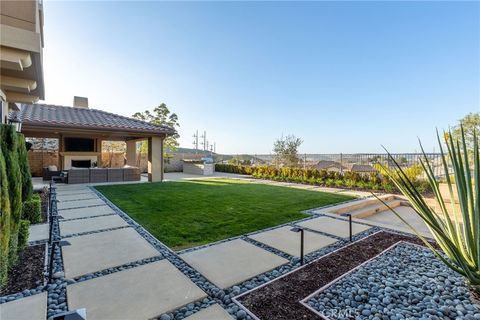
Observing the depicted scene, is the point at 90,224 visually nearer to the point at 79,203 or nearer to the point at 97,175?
the point at 79,203

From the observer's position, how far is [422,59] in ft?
32.3

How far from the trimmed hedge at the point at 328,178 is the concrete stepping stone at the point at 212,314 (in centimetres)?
994

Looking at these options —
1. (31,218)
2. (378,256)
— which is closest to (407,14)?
(378,256)

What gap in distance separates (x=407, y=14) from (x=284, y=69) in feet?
23.8

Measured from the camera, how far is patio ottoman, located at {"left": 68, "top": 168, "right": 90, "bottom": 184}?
36.3 feet

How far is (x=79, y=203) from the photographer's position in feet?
22.4

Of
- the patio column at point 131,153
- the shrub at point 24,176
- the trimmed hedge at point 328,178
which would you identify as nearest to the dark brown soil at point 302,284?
the shrub at point 24,176

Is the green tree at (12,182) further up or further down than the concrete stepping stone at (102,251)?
further up

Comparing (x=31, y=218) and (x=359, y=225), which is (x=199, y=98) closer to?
(x=31, y=218)

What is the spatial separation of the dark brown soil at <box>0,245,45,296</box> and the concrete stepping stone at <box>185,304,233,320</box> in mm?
2029

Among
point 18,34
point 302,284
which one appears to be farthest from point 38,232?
point 302,284

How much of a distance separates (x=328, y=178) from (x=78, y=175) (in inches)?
523

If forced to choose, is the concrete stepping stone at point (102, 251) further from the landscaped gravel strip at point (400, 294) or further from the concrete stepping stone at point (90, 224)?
the landscaped gravel strip at point (400, 294)

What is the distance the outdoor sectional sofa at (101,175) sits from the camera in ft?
36.7
